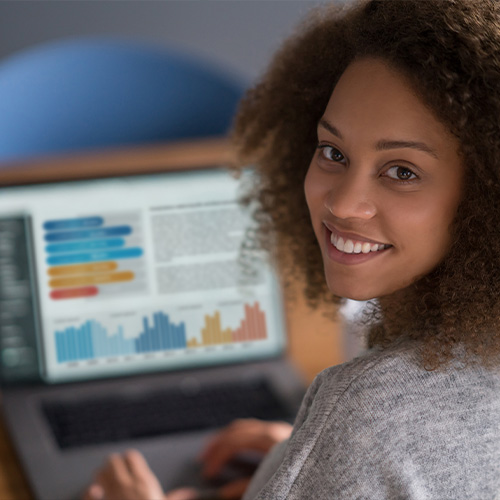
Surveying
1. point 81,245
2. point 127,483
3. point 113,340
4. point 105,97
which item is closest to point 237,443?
point 127,483

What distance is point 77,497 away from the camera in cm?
95

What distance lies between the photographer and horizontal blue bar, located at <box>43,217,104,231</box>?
3.76 ft

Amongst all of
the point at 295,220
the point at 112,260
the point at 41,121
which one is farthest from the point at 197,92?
the point at 295,220

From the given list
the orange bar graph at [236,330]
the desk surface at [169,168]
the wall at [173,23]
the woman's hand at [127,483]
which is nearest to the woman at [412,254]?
the woman's hand at [127,483]

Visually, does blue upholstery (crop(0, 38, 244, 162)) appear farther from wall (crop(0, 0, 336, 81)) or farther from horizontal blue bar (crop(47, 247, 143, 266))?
horizontal blue bar (crop(47, 247, 143, 266))

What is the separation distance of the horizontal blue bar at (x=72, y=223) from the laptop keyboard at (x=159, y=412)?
0.88 ft

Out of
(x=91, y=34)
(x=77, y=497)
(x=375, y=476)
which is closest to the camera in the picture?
(x=375, y=476)

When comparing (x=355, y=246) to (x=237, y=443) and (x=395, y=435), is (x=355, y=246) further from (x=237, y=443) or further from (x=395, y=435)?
(x=237, y=443)

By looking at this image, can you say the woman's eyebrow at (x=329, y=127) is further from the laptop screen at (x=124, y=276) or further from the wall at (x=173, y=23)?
the wall at (x=173, y=23)

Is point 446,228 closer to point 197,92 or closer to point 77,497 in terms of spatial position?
point 77,497

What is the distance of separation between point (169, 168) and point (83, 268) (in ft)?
0.68

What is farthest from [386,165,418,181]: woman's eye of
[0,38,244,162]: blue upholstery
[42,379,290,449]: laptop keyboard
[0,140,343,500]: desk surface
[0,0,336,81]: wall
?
[0,38,244,162]: blue upholstery

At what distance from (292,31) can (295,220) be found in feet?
0.80

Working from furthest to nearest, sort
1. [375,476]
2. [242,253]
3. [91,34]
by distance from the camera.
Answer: [91,34]
[242,253]
[375,476]
